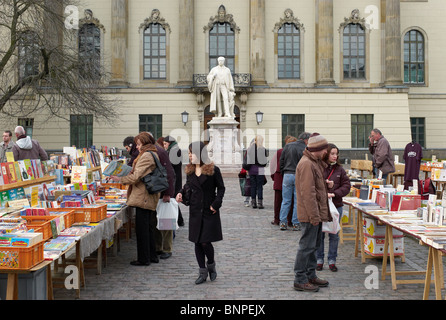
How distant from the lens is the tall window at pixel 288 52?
117ft

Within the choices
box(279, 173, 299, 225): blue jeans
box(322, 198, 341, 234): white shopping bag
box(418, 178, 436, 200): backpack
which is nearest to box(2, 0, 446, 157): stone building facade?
box(279, 173, 299, 225): blue jeans

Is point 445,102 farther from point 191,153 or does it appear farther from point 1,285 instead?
point 1,285

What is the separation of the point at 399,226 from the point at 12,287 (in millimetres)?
4704

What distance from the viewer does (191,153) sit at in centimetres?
760

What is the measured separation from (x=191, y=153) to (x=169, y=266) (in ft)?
6.89

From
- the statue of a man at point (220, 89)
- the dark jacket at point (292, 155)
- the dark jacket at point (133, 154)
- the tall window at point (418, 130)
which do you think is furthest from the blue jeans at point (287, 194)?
the tall window at point (418, 130)

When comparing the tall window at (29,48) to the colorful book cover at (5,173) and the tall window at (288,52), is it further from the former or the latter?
the tall window at (288,52)

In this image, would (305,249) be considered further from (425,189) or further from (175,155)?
(175,155)

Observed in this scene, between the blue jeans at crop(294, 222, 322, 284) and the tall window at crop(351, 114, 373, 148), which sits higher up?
the tall window at crop(351, 114, 373, 148)

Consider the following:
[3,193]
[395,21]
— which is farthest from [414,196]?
[395,21]

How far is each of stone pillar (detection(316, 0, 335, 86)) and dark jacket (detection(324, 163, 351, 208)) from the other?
2719 centimetres

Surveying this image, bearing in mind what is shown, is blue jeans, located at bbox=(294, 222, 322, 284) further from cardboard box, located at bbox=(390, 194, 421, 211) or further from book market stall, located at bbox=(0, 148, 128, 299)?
book market stall, located at bbox=(0, 148, 128, 299)

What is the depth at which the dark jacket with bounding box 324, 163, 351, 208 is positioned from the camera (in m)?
8.27
